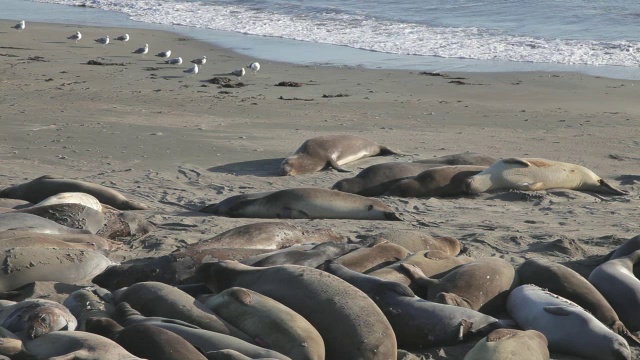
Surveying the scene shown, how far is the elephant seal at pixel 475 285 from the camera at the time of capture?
5035mm

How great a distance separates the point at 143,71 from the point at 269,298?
10166mm

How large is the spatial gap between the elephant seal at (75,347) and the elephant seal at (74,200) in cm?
299

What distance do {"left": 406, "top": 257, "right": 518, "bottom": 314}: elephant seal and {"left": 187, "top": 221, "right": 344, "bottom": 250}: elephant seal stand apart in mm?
1173

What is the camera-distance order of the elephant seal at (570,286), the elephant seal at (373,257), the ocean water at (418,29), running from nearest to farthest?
the elephant seal at (570,286) < the elephant seal at (373,257) < the ocean water at (418,29)

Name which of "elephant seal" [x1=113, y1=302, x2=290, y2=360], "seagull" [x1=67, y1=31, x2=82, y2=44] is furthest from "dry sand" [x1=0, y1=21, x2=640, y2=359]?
"elephant seal" [x1=113, y1=302, x2=290, y2=360]

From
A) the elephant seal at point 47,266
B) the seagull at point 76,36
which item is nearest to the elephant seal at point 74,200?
the elephant seal at point 47,266

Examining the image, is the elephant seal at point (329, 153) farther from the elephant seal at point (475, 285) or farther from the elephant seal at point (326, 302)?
the elephant seal at point (326, 302)

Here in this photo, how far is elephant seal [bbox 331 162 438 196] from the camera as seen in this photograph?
26.7 ft

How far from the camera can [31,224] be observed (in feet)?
20.1

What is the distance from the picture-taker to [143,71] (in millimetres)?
14211

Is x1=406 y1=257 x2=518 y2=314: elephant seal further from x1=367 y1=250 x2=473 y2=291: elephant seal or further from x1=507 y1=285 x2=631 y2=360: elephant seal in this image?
x1=507 y1=285 x2=631 y2=360: elephant seal

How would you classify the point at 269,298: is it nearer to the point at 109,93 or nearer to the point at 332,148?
the point at 332,148

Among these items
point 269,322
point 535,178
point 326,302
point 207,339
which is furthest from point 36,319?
point 535,178

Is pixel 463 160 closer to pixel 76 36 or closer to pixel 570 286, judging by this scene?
pixel 570 286
